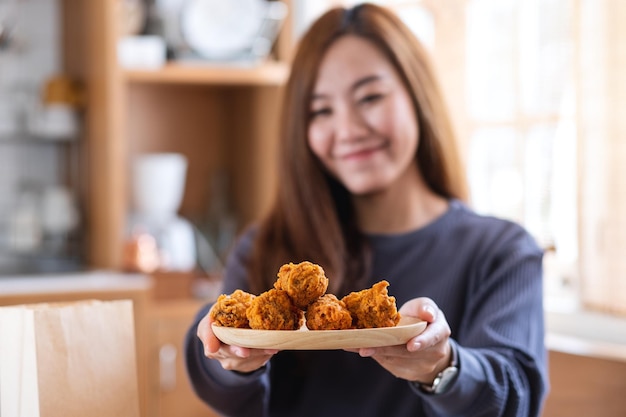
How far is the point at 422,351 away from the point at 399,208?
57 centimetres

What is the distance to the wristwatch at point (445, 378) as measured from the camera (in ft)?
3.87

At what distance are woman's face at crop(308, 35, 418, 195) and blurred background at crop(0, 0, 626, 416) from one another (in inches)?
31.3

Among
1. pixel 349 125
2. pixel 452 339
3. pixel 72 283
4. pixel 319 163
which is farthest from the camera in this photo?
pixel 72 283

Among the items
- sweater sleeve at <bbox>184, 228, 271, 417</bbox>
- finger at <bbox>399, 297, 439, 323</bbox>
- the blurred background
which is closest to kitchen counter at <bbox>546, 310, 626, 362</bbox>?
the blurred background

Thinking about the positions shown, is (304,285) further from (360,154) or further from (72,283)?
(72,283)

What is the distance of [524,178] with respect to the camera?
245 cm

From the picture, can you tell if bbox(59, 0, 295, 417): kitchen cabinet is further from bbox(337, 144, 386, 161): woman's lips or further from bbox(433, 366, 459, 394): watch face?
bbox(433, 366, 459, 394): watch face

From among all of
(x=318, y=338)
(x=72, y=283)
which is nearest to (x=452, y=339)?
(x=318, y=338)

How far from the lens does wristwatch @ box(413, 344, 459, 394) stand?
118 centimetres

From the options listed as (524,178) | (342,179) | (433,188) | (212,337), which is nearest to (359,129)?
(342,179)

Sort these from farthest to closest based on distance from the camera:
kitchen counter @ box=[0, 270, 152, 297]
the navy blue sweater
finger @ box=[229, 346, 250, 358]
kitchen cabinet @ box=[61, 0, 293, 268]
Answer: kitchen cabinet @ box=[61, 0, 293, 268] < kitchen counter @ box=[0, 270, 152, 297] < the navy blue sweater < finger @ box=[229, 346, 250, 358]

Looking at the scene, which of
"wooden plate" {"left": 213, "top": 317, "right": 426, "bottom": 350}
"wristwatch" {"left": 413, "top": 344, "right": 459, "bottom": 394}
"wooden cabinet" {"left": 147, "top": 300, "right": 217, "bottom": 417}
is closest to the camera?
"wooden plate" {"left": 213, "top": 317, "right": 426, "bottom": 350}

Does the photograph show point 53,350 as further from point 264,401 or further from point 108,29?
point 108,29

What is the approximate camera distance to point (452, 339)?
1351mm
